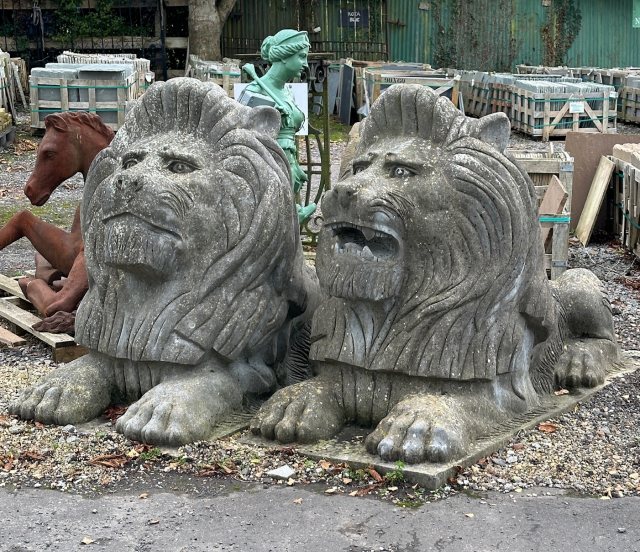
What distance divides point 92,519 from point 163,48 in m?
20.4

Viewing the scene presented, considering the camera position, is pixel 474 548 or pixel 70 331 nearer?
pixel 474 548

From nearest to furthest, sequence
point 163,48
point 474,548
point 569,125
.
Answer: point 474,548, point 569,125, point 163,48

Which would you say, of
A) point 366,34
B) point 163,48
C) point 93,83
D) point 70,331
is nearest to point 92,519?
point 70,331

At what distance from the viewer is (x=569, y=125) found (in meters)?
18.8

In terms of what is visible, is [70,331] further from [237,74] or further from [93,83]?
[237,74]

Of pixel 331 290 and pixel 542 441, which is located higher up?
pixel 331 290

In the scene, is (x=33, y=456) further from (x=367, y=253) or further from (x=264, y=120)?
(x=264, y=120)

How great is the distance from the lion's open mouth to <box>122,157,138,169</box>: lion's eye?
1.01 meters

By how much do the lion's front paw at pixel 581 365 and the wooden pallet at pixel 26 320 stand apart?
2.74 metres

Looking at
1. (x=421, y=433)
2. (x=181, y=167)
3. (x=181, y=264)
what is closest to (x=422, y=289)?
(x=421, y=433)

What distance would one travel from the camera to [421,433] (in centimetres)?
473

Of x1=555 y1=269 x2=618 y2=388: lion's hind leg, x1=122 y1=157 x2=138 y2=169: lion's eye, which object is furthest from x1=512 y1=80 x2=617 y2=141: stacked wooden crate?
x1=122 y1=157 x2=138 y2=169: lion's eye

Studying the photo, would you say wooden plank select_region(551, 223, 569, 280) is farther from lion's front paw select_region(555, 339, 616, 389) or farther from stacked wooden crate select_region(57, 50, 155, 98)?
stacked wooden crate select_region(57, 50, 155, 98)

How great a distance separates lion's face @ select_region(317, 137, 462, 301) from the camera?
4879 mm
